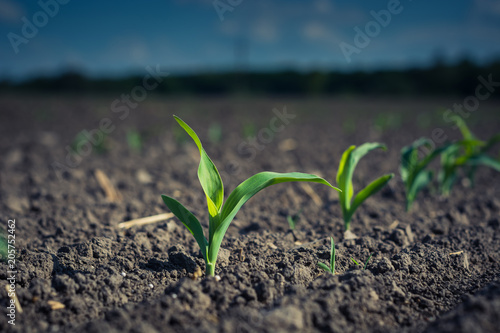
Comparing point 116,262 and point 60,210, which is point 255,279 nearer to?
point 116,262

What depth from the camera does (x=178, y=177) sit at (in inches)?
162

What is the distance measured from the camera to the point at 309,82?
31.9 metres

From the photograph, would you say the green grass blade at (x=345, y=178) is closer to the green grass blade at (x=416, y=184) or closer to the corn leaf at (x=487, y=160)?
the green grass blade at (x=416, y=184)

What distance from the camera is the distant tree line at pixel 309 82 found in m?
27.1

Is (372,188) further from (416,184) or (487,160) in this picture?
(487,160)

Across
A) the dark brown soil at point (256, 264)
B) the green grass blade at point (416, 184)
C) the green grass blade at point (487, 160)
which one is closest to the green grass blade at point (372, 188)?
the dark brown soil at point (256, 264)

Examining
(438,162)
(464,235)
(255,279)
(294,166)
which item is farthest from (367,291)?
(438,162)

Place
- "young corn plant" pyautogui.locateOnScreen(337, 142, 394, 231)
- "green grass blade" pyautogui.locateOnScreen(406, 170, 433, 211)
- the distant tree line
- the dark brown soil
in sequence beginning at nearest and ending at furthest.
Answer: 1. the dark brown soil
2. "young corn plant" pyautogui.locateOnScreen(337, 142, 394, 231)
3. "green grass blade" pyautogui.locateOnScreen(406, 170, 433, 211)
4. the distant tree line

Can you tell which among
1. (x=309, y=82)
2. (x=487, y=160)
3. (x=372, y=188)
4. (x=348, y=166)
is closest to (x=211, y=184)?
(x=348, y=166)

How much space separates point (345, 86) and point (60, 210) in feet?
106

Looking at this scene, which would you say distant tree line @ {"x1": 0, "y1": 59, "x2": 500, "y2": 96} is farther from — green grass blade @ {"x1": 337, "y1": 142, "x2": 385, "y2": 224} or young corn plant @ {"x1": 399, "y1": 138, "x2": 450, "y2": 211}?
green grass blade @ {"x1": 337, "y1": 142, "x2": 385, "y2": 224}

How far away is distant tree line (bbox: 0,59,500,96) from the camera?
27094 millimetres

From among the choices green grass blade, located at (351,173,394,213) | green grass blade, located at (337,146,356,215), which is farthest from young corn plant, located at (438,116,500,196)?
green grass blade, located at (337,146,356,215)

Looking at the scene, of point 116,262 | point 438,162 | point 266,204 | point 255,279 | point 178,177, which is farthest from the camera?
point 438,162
